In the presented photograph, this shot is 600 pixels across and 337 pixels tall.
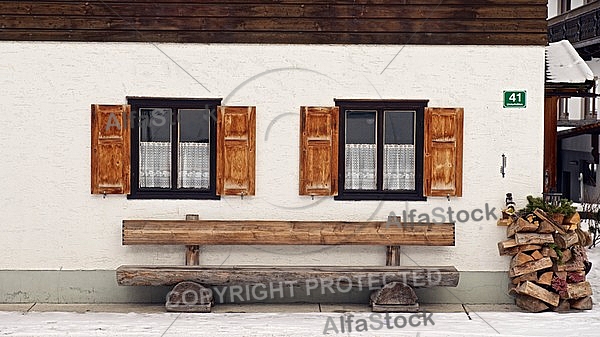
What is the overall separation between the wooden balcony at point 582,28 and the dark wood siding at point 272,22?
1595 cm

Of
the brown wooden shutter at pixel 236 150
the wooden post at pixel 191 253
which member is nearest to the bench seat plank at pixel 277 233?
the wooden post at pixel 191 253

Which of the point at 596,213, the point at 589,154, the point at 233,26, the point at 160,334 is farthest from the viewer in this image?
the point at 589,154

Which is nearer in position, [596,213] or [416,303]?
[416,303]

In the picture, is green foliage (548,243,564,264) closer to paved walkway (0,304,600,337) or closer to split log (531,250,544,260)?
split log (531,250,544,260)

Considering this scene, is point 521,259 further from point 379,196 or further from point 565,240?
point 379,196

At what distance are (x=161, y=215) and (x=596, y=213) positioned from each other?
8541mm

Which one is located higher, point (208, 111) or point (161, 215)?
point (208, 111)

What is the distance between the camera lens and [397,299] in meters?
12.2

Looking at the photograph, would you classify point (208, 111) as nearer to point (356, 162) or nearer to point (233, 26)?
point (233, 26)

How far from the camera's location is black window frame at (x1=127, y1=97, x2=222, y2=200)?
41.3 feet

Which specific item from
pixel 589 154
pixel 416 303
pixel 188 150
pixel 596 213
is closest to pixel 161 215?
pixel 188 150

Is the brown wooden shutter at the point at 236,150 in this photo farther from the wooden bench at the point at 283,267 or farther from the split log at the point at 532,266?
the split log at the point at 532,266

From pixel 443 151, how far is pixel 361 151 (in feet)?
3.19

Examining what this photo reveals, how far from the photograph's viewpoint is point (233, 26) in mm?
12531
